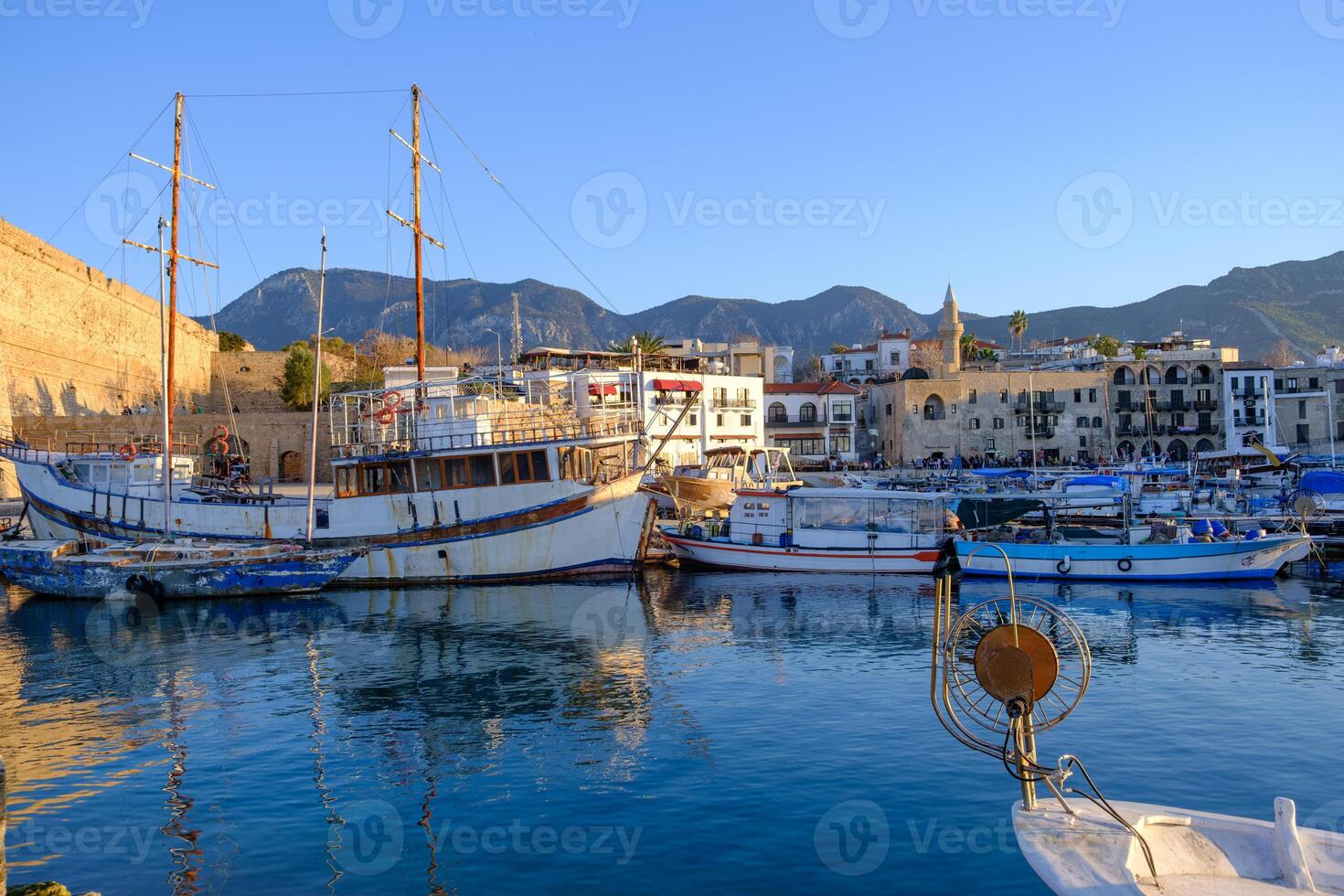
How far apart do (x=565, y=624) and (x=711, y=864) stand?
13.9 metres

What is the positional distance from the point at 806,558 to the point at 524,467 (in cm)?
972

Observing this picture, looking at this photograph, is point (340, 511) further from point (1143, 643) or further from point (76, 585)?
point (1143, 643)

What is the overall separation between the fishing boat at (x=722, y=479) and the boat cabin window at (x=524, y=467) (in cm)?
701

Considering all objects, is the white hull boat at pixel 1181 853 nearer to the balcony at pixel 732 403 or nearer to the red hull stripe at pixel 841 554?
the red hull stripe at pixel 841 554

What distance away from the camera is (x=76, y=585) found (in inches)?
1144

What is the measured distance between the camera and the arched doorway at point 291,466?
5272cm

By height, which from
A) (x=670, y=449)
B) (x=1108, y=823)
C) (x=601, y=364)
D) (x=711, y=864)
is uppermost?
(x=601, y=364)

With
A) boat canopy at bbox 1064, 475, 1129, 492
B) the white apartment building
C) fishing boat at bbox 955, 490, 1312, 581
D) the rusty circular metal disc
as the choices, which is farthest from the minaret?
the rusty circular metal disc

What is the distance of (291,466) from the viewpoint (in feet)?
174

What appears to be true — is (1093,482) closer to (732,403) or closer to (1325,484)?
(1325,484)

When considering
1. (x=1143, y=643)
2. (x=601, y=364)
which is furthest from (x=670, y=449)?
(x=1143, y=643)

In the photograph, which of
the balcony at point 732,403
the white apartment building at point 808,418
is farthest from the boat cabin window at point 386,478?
the white apartment building at point 808,418

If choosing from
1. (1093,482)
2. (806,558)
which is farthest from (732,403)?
(806,558)

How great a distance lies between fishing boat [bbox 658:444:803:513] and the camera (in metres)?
39.0
